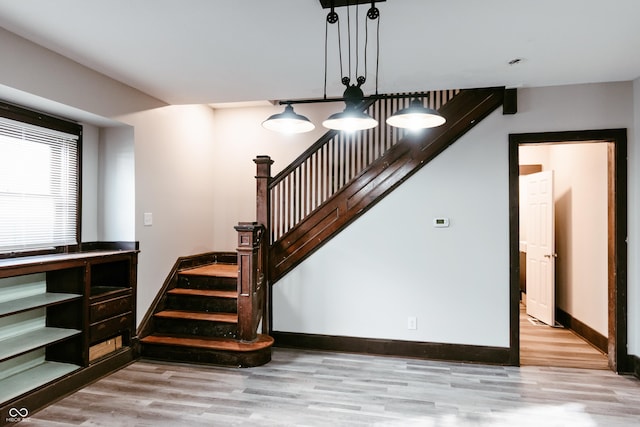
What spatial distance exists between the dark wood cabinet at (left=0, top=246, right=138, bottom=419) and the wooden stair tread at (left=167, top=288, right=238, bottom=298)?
63 cm

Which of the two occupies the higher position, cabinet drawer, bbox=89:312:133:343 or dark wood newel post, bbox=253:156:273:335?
dark wood newel post, bbox=253:156:273:335

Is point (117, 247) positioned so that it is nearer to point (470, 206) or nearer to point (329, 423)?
point (329, 423)

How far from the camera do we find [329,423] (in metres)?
2.78

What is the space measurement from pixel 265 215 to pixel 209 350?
1582 mm

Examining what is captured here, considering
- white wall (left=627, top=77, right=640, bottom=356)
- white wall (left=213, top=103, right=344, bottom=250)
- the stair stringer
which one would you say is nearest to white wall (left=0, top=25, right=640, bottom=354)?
white wall (left=627, top=77, right=640, bottom=356)

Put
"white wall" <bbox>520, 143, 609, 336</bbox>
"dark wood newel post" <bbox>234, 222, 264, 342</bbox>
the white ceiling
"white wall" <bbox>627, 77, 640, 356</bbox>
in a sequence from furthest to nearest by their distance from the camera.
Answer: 1. "white wall" <bbox>520, 143, 609, 336</bbox>
2. "dark wood newel post" <bbox>234, 222, 264, 342</bbox>
3. "white wall" <bbox>627, 77, 640, 356</bbox>
4. the white ceiling

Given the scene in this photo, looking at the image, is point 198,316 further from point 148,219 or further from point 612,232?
point 612,232

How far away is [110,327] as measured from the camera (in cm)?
367

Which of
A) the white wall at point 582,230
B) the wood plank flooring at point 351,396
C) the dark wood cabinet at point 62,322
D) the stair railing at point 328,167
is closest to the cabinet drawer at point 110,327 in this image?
the dark wood cabinet at point 62,322

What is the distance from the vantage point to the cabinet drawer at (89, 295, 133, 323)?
3492mm

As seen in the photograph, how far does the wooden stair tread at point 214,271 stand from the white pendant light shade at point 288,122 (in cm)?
242

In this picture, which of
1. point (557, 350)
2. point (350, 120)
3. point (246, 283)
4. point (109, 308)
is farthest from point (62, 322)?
point (557, 350)

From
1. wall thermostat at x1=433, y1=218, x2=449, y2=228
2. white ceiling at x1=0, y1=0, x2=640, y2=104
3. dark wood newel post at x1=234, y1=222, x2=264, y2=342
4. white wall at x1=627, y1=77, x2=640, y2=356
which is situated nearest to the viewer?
white ceiling at x1=0, y1=0, x2=640, y2=104

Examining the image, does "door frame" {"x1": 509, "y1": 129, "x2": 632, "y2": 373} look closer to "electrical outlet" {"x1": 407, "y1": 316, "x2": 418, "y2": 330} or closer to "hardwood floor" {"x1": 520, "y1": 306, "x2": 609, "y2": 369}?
"hardwood floor" {"x1": 520, "y1": 306, "x2": 609, "y2": 369}
